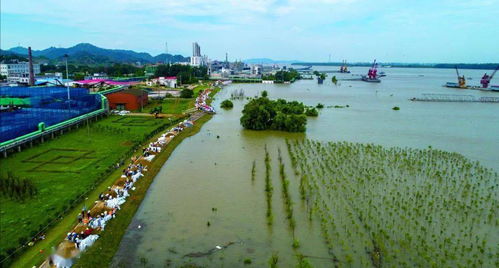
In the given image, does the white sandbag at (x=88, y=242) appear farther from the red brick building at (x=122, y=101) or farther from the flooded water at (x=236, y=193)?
the red brick building at (x=122, y=101)

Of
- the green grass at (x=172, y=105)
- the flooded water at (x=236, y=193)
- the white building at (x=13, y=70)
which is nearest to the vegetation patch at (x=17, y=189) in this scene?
the flooded water at (x=236, y=193)

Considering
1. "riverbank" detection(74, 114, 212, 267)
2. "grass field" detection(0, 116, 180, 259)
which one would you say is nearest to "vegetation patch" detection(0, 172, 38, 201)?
"grass field" detection(0, 116, 180, 259)

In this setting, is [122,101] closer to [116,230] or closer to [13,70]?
[116,230]

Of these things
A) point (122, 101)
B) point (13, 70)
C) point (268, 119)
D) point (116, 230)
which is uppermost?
point (13, 70)

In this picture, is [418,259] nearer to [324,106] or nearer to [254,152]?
[254,152]

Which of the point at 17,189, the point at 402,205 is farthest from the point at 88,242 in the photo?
the point at 402,205

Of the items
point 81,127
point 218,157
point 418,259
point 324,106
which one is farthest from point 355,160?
point 324,106
